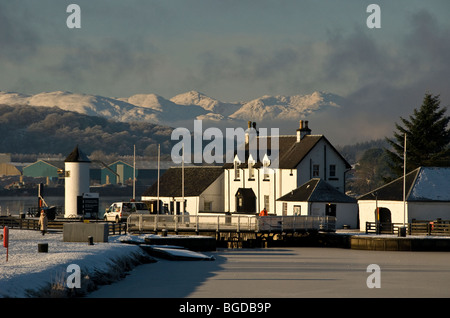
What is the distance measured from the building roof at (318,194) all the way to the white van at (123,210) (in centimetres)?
1375

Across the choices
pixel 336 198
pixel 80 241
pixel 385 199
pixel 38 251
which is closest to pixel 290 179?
pixel 336 198

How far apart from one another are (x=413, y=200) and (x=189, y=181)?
113 feet

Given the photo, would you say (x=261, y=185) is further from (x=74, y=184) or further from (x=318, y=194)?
(x=74, y=184)

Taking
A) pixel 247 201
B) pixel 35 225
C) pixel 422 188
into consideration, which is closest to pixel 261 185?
pixel 247 201

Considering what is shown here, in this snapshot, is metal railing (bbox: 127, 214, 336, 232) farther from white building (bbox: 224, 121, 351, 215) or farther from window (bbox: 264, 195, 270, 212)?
window (bbox: 264, 195, 270, 212)

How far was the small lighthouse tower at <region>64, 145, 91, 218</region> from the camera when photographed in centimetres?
8244

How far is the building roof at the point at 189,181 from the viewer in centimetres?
9556

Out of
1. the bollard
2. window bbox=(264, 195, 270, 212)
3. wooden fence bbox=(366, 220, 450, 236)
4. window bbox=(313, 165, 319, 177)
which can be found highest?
window bbox=(313, 165, 319, 177)

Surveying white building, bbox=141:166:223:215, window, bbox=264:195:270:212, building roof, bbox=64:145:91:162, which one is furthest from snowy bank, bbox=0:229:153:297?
white building, bbox=141:166:223:215

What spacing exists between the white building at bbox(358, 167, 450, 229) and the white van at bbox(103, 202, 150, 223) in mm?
19240

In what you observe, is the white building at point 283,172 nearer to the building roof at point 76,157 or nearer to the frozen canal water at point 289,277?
the building roof at point 76,157

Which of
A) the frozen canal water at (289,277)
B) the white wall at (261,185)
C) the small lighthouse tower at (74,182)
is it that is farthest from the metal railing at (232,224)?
the small lighthouse tower at (74,182)

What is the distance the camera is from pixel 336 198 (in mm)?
77500
